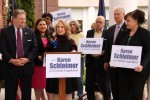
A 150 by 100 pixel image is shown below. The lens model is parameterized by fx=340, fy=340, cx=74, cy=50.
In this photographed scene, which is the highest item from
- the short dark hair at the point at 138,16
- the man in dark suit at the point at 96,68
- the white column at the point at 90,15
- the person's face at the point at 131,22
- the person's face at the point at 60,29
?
the white column at the point at 90,15

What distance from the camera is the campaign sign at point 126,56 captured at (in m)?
5.18

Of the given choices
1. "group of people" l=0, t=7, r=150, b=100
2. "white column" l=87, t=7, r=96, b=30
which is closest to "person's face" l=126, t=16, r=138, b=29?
"group of people" l=0, t=7, r=150, b=100

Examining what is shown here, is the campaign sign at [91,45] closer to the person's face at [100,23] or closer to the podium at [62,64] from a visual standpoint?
the person's face at [100,23]

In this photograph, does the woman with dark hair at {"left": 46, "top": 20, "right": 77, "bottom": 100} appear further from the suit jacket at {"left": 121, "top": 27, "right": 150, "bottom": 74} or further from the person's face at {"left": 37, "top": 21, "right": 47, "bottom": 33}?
the suit jacket at {"left": 121, "top": 27, "right": 150, "bottom": 74}

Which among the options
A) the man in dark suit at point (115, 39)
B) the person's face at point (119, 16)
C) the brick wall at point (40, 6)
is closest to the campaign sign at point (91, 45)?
the man in dark suit at point (115, 39)

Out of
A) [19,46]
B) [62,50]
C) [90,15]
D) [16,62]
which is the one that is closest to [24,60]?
[16,62]

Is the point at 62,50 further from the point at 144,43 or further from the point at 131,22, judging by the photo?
the point at 144,43

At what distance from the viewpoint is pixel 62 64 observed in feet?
17.5

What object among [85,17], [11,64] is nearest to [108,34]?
[11,64]

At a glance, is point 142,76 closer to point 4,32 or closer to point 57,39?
point 57,39

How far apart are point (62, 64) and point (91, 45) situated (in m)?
1.57

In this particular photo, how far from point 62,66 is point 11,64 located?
1.01m

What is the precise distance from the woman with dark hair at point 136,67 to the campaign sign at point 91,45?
122cm

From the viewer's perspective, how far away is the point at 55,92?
5672 millimetres
